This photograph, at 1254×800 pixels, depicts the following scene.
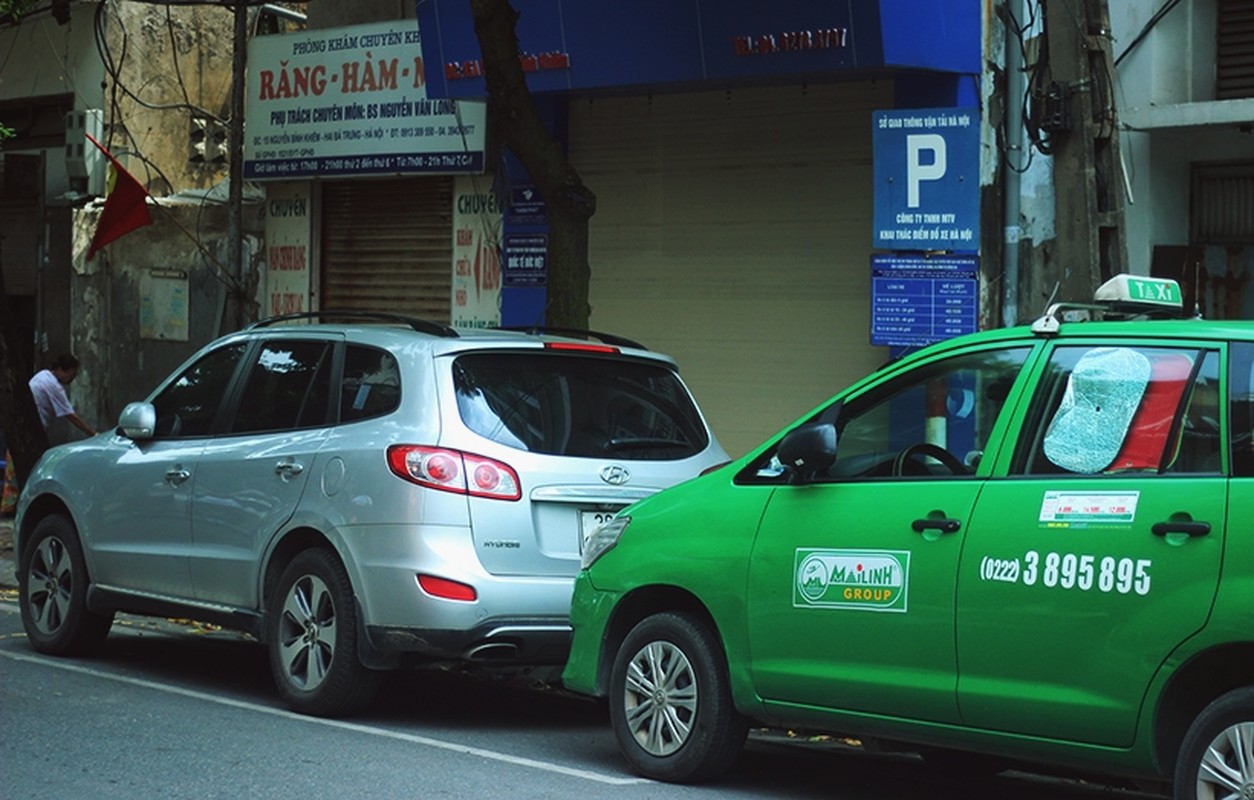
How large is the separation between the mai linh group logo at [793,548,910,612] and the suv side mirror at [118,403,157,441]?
166 inches

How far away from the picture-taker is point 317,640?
8219 mm

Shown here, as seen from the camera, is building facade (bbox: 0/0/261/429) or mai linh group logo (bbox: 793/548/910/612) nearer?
mai linh group logo (bbox: 793/548/910/612)

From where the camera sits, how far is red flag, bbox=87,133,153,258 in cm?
1858

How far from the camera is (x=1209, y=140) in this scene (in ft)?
40.0

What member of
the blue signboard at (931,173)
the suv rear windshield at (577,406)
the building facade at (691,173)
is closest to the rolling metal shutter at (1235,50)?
the building facade at (691,173)

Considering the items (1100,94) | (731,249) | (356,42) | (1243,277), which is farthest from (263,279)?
(1100,94)

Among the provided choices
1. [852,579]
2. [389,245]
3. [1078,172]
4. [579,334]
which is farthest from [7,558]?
[852,579]

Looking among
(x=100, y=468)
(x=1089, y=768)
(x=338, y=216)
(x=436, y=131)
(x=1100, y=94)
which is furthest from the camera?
(x=338, y=216)

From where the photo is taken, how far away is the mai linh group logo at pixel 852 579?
6.17m

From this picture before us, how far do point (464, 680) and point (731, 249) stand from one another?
223 inches

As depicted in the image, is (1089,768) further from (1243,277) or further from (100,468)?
(1243,277)

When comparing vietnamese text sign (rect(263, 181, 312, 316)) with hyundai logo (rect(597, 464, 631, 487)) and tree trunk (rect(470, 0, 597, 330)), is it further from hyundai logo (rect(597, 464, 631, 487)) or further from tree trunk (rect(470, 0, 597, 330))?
hyundai logo (rect(597, 464, 631, 487))

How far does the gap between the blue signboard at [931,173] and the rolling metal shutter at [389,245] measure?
18.6 ft

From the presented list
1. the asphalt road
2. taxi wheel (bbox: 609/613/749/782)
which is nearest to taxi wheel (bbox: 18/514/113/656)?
the asphalt road
